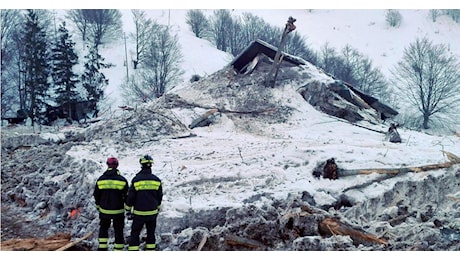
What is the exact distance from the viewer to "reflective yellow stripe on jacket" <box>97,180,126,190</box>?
5406 mm

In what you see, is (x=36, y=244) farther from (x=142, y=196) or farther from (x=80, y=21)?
(x=80, y=21)

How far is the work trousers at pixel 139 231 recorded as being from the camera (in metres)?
5.29

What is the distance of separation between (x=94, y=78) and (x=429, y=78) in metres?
13.6

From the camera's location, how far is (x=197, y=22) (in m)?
21.6

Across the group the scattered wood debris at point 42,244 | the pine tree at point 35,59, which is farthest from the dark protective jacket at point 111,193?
the pine tree at point 35,59

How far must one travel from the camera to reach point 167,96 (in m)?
14.3

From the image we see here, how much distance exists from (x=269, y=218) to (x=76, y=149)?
18.9 ft

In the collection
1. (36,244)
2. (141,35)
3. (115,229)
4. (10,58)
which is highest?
(141,35)

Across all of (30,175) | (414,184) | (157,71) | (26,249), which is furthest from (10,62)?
(414,184)

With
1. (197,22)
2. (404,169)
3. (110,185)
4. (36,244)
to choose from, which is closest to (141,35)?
(197,22)

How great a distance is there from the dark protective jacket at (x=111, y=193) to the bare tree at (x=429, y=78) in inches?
494

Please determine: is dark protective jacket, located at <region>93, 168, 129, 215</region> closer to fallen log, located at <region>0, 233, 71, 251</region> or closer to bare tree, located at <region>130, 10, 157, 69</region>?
fallen log, located at <region>0, 233, 71, 251</region>
